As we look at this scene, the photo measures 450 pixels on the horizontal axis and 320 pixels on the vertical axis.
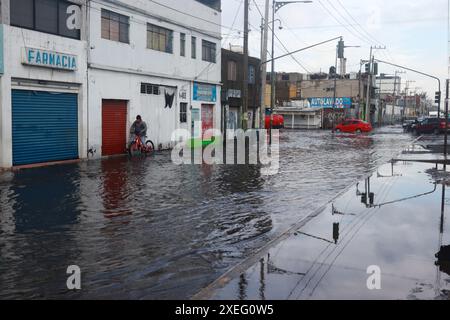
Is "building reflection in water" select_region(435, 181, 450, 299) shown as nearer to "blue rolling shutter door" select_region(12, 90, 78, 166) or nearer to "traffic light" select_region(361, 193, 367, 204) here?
"traffic light" select_region(361, 193, 367, 204)

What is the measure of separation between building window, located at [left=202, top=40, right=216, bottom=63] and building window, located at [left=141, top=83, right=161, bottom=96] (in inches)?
223

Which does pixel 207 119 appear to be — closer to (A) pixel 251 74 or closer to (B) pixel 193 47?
(B) pixel 193 47

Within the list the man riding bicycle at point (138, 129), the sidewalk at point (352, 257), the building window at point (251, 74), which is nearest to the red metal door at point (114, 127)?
the man riding bicycle at point (138, 129)

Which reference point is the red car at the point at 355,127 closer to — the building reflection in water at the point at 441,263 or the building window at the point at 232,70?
the building window at the point at 232,70

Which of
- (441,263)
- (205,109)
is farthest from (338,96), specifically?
(441,263)

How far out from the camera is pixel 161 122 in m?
26.2

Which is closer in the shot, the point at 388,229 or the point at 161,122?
the point at 388,229

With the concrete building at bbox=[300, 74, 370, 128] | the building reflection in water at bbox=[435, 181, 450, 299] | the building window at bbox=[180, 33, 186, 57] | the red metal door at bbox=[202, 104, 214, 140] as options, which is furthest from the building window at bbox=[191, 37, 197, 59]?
the concrete building at bbox=[300, 74, 370, 128]

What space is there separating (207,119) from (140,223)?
74.9ft

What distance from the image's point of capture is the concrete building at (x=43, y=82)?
1656cm

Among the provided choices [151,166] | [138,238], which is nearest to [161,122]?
[151,166]
